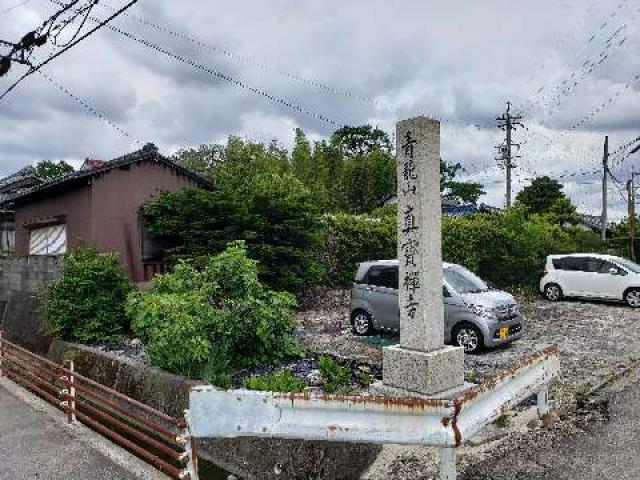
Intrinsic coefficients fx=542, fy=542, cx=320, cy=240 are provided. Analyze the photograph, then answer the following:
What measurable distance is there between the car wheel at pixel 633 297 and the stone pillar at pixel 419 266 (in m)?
13.1

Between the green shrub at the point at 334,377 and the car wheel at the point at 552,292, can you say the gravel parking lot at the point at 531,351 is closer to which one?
the car wheel at the point at 552,292

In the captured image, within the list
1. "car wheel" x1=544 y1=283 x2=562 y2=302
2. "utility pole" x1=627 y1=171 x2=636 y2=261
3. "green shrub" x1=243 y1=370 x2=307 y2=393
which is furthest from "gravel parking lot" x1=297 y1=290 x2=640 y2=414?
"utility pole" x1=627 y1=171 x2=636 y2=261

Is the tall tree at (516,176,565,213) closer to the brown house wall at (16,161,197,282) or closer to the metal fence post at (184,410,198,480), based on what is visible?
the brown house wall at (16,161,197,282)

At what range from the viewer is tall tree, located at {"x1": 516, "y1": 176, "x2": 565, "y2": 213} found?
4509cm

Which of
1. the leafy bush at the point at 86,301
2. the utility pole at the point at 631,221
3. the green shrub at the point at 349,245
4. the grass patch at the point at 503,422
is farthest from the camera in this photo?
the utility pole at the point at 631,221

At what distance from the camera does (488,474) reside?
17.2ft

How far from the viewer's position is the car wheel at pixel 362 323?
41.5 ft

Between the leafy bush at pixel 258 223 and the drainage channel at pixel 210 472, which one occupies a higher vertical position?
the leafy bush at pixel 258 223

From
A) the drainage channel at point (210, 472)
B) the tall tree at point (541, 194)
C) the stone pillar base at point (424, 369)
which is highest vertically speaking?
the tall tree at point (541, 194)

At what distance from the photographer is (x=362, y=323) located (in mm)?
12773

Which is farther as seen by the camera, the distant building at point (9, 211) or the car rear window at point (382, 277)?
the distant building at point (9, 211)

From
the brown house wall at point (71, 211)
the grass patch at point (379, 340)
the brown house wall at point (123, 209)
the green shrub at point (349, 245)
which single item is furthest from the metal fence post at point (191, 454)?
the green shrub at point (349, 245)

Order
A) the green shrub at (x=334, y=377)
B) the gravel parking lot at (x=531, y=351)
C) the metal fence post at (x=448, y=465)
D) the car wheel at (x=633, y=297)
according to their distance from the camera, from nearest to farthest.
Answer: the metal fence post at (x=448, y=465) < the gravel parking lot at (x=531, y=351) < the green shrub at (x=334, y=377) < the car wheel at (x=633, y=297)

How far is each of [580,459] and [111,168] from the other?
46.8 feet
